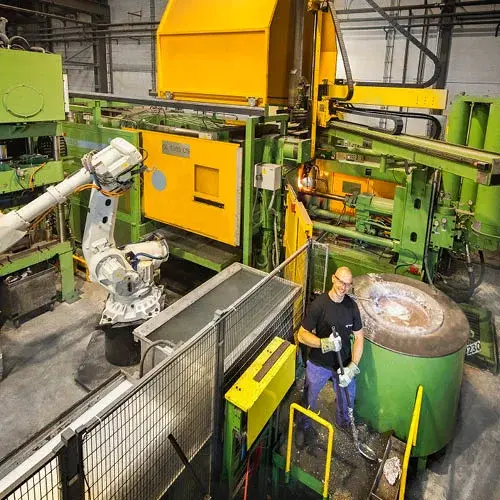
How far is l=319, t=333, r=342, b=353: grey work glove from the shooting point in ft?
9.86

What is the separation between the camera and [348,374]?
10.1 ft

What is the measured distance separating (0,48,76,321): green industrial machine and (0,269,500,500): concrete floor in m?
0.38

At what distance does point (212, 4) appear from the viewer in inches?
177

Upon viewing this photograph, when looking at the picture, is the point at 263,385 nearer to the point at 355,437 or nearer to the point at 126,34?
the point at 355,437

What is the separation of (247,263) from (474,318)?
2.96 m

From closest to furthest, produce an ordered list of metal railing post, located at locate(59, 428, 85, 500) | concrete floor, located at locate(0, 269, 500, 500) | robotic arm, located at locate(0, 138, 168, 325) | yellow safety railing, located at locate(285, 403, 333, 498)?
1. metal railing post, located at locate(59, 428, 85, 500)
2. yellow safety railing, located at locate(285, 403, 333, 498)
3. concrete floor, located at locate(0, 269, 500, 500)
4. robotic arm, located at locate(0, 138, 168, 325)

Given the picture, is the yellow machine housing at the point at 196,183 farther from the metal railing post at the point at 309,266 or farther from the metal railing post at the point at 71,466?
the metal railing post at the point at 71,466

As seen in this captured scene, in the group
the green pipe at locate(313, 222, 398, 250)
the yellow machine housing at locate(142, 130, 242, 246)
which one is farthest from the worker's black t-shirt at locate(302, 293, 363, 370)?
the green pipe at locate(313, 222, 398, 250)

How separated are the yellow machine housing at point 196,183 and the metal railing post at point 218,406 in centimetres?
222

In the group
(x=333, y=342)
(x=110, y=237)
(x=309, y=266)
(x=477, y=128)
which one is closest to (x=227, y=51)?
(x=110, y=237)

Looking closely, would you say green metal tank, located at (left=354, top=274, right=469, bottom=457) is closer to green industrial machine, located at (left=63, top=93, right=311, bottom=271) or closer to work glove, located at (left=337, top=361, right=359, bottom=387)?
work glove, located at (left=337, top=361, right=359, bottom=387)

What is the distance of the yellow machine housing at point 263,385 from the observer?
2.52 meters

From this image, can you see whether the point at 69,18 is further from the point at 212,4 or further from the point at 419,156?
the point at 419,156

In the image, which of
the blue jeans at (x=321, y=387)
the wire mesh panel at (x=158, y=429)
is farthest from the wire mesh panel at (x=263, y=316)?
the blue jeans at (x=321, y=387)
